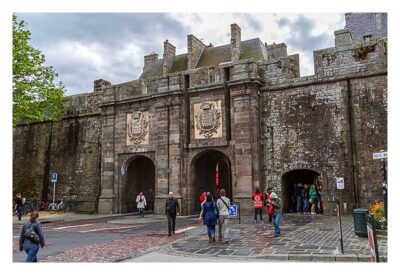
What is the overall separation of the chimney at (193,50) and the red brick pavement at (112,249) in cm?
2060

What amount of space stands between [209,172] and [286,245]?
39.2ft

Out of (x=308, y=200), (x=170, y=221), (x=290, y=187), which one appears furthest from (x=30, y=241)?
(x=290, y=187)

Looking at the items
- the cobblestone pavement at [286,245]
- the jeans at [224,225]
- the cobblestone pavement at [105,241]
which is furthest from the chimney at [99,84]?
the jeans at [224,225]

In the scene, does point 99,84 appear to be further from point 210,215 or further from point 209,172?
point 210,215

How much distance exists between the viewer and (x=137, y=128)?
64.7 ft

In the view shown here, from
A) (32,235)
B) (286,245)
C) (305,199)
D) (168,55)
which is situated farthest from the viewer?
(168,55)

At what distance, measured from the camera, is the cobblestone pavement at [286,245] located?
7430mm

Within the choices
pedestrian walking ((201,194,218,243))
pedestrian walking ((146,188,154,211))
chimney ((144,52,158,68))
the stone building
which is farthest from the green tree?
chimney ((144,52,158,68))

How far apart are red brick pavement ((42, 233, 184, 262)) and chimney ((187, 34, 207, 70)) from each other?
20597mm

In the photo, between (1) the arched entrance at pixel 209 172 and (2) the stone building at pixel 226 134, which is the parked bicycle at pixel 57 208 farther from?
(1) the arched entrance at pixel 209 172

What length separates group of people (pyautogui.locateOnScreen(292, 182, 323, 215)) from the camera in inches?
642

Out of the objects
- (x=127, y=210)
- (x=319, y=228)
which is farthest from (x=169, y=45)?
(x=319, y=228)

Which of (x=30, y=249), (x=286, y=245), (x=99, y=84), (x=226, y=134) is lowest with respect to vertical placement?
(x=286, y=245)

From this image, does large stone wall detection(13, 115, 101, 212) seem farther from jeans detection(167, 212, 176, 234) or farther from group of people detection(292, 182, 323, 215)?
group of people detection(292, 182, 323, 215)
